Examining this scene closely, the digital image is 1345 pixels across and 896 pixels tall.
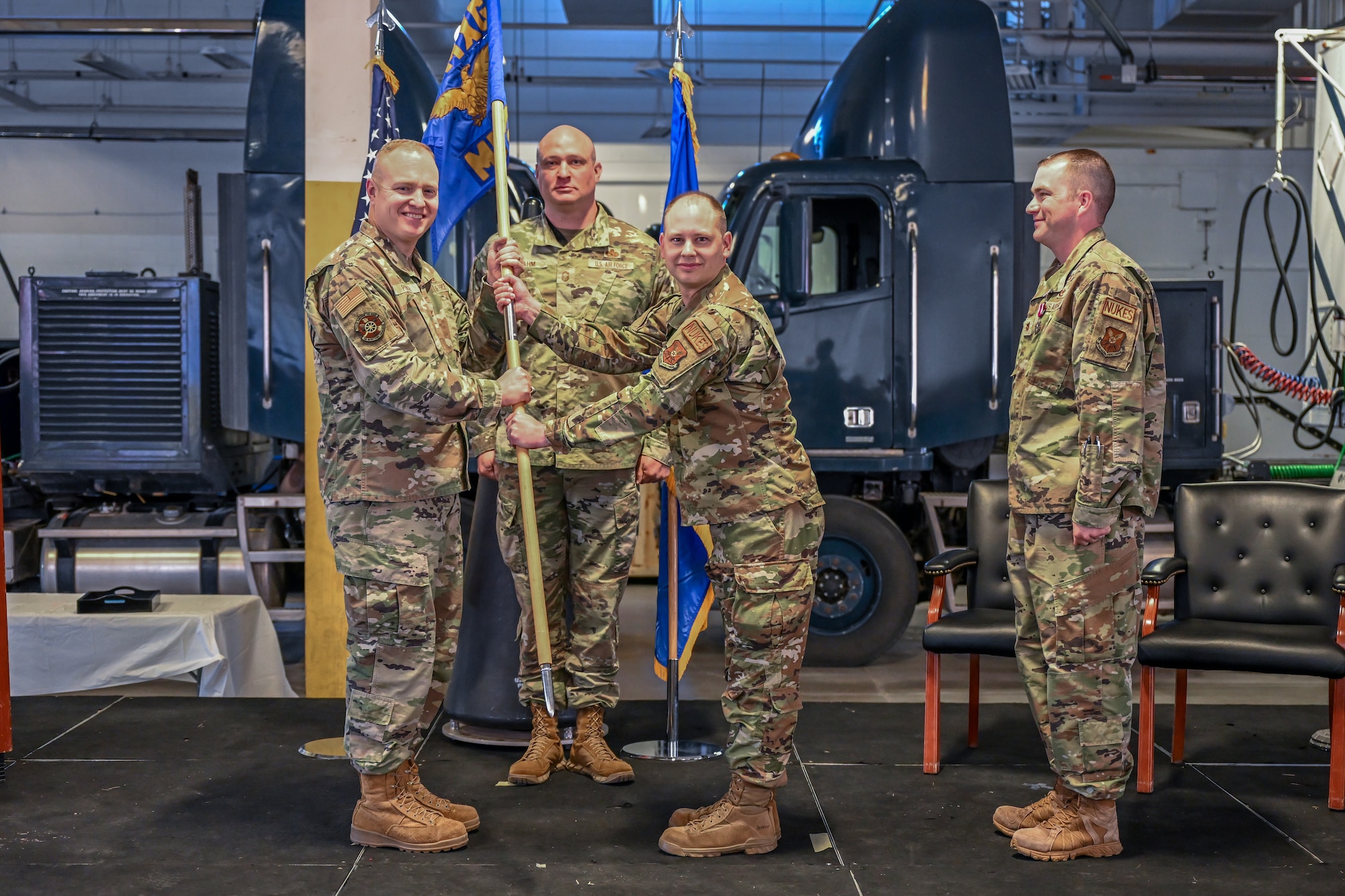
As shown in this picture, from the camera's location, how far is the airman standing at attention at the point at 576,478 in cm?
322

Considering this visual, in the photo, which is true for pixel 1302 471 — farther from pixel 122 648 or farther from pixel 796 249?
pixel 122 648

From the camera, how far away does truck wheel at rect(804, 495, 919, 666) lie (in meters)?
5.55

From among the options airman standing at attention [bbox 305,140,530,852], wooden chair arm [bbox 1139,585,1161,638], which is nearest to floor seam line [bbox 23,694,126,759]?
airman standing at attention [bbox 305,140,530,852]

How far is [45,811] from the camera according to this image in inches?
116

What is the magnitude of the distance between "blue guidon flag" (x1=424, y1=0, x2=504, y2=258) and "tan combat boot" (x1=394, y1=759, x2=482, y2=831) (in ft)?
4.89

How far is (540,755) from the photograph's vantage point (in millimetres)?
3246

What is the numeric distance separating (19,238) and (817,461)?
8482 mm

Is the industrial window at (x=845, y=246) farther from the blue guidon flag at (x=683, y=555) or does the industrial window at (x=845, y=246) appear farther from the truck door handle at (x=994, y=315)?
the blue guidon flag at (x=683, y=555)

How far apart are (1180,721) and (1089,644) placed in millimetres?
1076

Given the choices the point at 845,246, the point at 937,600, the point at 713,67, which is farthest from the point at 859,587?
the point at 713,67

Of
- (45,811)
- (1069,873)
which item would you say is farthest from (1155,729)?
(45,811)

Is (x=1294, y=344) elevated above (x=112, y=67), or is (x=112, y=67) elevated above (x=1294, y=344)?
(x=112, y=67)

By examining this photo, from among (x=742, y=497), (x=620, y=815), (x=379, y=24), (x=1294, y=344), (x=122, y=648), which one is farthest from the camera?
(x=1294, y=344)

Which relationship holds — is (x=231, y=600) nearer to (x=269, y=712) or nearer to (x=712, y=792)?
(x=269, y=712)
